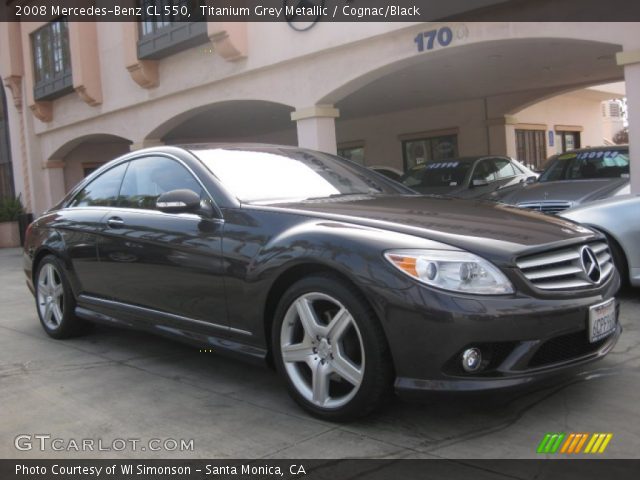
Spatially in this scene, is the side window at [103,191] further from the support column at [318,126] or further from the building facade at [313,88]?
the support column at [318,126]

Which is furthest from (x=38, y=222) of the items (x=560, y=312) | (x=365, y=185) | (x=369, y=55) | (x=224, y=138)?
(x=224, y=138)

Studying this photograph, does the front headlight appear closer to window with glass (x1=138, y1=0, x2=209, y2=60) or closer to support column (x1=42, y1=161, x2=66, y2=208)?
window with glass (x1=138, y1=0, x2=209, y2=60)

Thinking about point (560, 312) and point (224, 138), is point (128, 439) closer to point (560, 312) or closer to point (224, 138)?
point (560, 312)

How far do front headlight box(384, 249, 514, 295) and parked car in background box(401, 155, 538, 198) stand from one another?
8.21m

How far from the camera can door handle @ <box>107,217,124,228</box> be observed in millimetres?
4657

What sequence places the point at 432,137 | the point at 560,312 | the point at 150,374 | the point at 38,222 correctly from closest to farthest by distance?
the point at 560,312, the point at 150,374, the point at 38,222, the point at 432,137

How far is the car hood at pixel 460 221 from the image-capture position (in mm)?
3153

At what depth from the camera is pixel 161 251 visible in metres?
4.23

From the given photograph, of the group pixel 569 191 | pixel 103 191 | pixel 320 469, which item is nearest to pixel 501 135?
pixel 569 191

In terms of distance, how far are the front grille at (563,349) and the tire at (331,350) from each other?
68cm

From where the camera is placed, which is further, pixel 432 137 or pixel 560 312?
pixel 432 137

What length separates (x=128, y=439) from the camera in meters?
3.37

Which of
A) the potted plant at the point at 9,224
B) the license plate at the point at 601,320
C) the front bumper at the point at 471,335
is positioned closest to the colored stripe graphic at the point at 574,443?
the front bumper at the point at 471,335

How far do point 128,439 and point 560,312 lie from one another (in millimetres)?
2182
